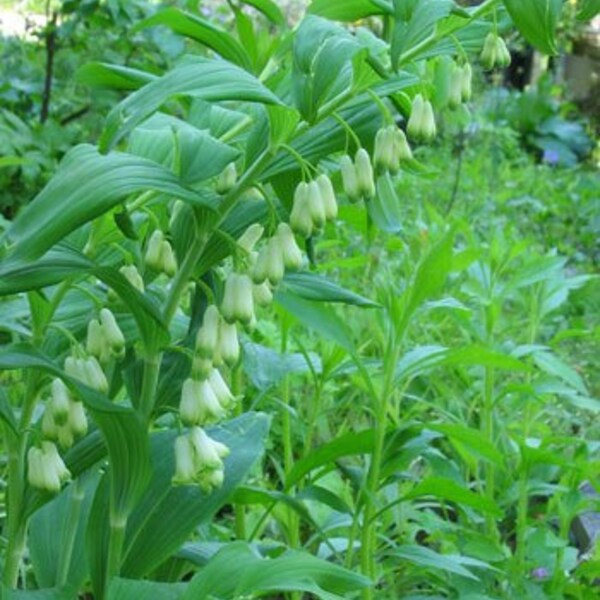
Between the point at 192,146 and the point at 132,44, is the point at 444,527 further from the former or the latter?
the point at 132,44

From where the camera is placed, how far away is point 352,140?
1561mm

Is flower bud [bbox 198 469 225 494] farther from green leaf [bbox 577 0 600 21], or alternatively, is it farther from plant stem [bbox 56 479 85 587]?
green leaf [bbox 577 0 600 21]

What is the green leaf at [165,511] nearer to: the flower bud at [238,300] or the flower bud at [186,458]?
the flower bud at [186,458]

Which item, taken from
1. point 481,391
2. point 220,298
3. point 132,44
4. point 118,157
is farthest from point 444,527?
point 132,44

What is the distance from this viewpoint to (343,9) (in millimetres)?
1520

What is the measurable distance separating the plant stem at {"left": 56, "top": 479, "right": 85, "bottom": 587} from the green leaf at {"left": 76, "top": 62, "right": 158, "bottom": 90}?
0.53 metres

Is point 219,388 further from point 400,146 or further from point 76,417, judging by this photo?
point 400,146

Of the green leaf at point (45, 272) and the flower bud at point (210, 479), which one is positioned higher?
the green leaf at point (45, 272)

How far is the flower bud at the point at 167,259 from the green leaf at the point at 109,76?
0.21m

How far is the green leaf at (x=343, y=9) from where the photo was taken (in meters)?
1.51

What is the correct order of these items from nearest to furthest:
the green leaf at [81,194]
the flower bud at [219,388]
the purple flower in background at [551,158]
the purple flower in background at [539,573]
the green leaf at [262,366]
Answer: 1. the green leaf at [81,194]
2. the flower bud at [219,388]
3. the green leaf at [262,366]
4. the purple flower in background at [539,573]
5. the purple flower in background at [551,158]

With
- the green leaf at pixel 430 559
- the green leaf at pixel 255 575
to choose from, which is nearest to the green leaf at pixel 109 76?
the green leaf at pixel 255 575

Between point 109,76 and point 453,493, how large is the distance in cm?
83

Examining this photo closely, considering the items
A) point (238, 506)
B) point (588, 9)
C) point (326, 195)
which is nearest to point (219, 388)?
point (326, 195)
